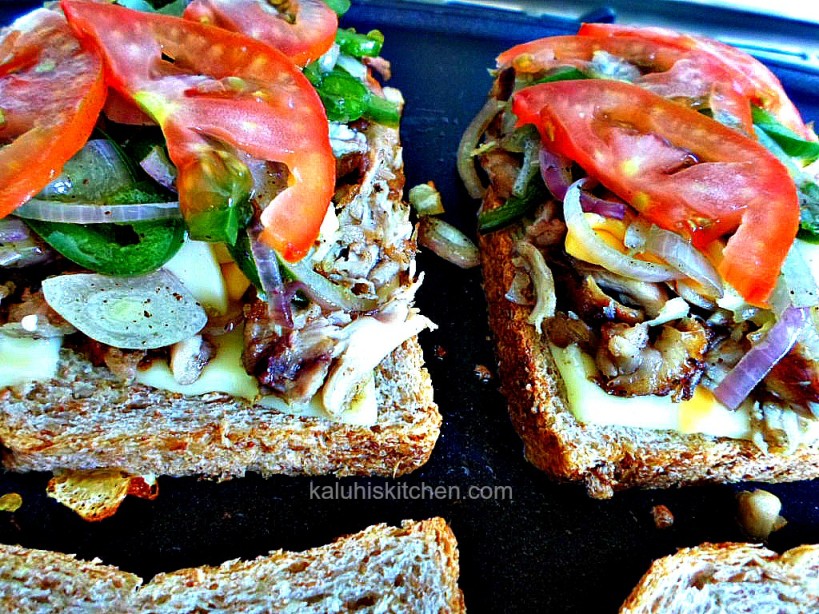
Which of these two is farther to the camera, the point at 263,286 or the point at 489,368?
the point at 489,368

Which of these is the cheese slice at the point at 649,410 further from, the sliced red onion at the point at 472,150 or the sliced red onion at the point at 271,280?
the sliced red onion at the point at 472,150

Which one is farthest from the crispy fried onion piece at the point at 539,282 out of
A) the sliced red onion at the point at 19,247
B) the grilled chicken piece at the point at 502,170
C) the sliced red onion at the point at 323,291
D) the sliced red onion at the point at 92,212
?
the sliced red onion at the point at 19,247

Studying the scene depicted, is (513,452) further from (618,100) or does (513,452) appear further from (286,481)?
(618,100)

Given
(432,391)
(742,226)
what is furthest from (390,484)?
(742,226)

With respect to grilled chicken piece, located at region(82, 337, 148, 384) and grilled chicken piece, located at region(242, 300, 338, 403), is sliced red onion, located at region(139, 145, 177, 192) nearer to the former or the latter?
grilled chicken piece, located at region(242, 300, 338, 403)

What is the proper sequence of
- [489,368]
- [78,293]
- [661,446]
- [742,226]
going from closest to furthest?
1. [78,293]
2. [742,226]
3. [661,446]
4. [489,368]

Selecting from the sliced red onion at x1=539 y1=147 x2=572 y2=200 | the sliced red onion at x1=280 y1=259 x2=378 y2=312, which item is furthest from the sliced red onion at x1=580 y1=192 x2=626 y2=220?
the sliced red onion at x1=280 y1=259 x2=378 y2=312
